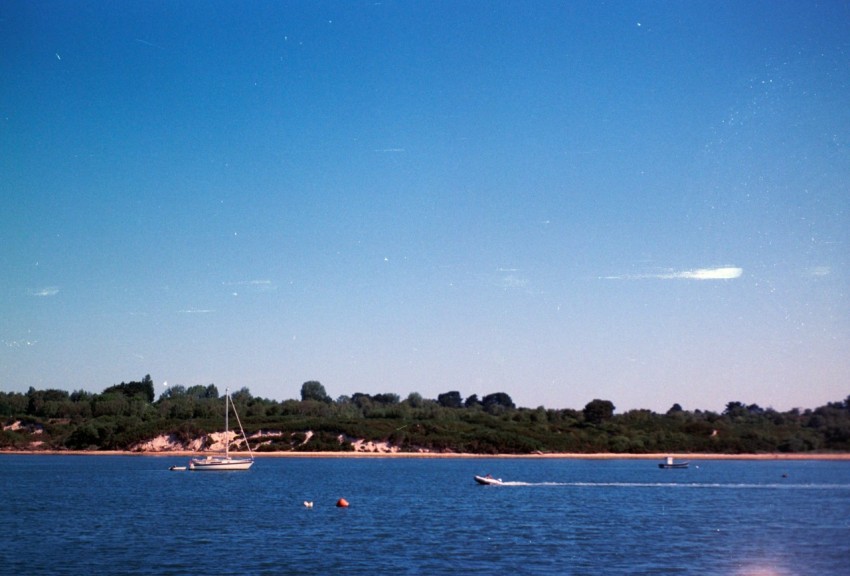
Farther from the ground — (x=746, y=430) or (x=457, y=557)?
(x=746, y=430)

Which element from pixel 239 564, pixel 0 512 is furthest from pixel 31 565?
pixel 0 512

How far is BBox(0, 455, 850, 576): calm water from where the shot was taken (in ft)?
139

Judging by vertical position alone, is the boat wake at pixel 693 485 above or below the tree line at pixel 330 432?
below

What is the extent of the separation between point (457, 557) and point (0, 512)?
3847cm

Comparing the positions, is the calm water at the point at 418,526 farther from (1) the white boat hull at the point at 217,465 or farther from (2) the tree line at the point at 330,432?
(2) the tree line at the point at 330,432

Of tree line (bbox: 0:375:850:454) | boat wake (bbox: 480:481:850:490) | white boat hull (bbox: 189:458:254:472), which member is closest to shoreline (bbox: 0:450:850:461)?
tree line (bbox: 0:375:850:454)

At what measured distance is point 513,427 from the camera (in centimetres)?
19525

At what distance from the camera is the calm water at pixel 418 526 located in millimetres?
42250

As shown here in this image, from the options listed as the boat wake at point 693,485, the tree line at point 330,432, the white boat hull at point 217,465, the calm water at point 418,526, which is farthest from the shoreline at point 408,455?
the boat wake at point 693,485

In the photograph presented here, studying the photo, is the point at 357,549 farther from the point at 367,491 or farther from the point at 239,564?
the point at 367,491

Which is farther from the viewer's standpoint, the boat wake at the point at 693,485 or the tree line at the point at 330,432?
the tree line at the point at 330,432

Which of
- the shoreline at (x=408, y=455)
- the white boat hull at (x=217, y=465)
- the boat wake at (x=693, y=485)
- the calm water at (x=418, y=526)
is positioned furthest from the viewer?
the shoreline at (x=408, y=455)

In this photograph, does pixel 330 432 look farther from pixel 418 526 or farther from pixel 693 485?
pixel 418 526

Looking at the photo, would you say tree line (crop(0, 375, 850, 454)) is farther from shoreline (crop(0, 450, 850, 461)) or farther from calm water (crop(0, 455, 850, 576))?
calm water (crop(0, 455, 850, 576))
